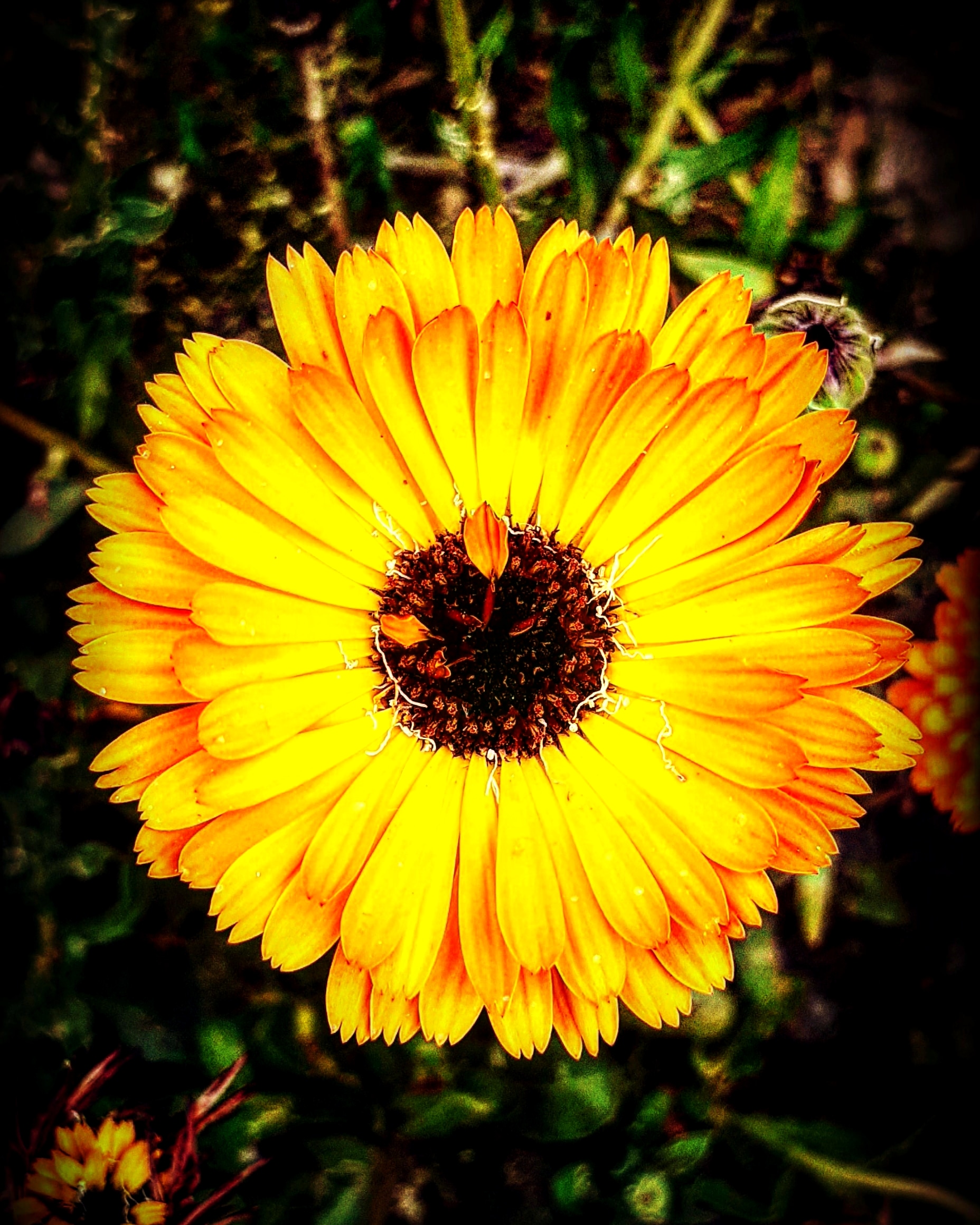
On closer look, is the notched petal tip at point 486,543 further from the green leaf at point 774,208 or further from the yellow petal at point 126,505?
the green leaf at point 774,208

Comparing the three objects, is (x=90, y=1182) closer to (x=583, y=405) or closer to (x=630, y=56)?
(x=583, y=405)

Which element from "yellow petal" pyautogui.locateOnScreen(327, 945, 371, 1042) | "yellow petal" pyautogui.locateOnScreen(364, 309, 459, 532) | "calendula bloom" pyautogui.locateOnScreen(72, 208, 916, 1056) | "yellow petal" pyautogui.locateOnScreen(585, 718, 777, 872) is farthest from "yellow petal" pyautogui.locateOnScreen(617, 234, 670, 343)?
"yellow petal" pyautogui.locateOnScreen(327, 945, 371, 1042)

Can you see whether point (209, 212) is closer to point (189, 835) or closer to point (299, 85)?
point (299, 85)

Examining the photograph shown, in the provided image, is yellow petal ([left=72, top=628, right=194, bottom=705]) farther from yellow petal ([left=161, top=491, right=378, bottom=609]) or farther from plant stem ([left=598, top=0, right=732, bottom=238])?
plant stem ([left=598, top=0, right=732, bottom=238])

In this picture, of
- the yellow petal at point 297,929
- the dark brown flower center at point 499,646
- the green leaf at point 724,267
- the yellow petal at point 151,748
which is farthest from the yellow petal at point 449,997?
the green leaf at point 724,267

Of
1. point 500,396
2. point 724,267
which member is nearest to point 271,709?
point 500,396
